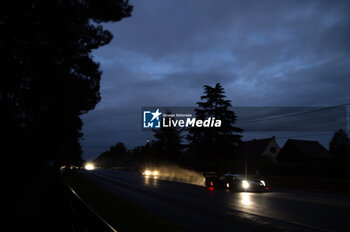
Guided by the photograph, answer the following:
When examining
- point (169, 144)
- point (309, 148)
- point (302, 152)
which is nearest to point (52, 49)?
point (302, 152)

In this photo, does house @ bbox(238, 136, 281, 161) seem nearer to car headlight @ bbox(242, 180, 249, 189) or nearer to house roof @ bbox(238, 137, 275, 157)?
house roof @ bbox(238, 137, 275, 157)

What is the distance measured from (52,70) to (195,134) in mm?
31139

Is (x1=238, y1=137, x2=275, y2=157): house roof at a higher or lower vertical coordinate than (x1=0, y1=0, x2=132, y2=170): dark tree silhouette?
lower

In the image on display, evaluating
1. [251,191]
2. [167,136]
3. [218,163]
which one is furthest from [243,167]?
[167,136]

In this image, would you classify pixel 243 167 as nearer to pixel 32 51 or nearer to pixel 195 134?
pixel 195 134

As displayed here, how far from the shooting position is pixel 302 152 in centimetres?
4969

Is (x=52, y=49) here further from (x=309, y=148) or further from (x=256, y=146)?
(x=256, y=146)

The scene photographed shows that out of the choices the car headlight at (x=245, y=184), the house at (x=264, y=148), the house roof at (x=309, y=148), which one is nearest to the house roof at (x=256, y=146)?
the house at (x=264, y=148)

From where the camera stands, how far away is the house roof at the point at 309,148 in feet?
164

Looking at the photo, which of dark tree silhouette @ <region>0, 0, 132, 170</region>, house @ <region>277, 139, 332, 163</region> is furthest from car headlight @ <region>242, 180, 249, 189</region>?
house @ <region>277, 139, 332, 163</region>

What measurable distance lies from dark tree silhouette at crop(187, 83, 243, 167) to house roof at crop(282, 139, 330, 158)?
50.8ft

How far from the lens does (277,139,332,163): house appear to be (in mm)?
49175

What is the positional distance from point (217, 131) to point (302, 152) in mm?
17688

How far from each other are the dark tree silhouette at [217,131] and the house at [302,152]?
14.7 metres
